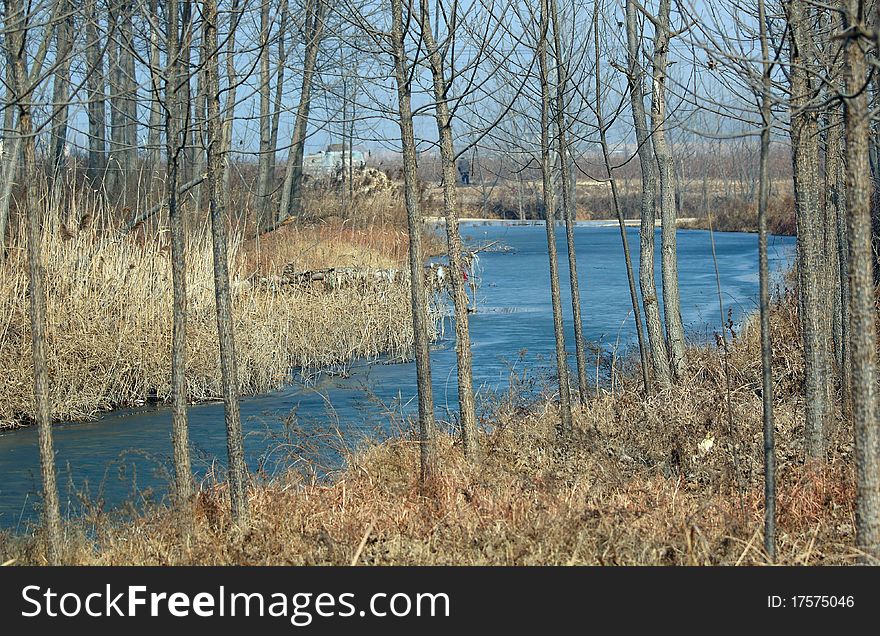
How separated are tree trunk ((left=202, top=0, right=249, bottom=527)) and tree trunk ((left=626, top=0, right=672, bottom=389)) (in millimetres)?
4081

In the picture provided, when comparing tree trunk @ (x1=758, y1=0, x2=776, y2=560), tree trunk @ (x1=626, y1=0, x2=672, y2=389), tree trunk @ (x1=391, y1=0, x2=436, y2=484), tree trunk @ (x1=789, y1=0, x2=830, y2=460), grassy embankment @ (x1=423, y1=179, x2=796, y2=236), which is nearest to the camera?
tree trunk @ (x1=758, y1=0, x2=776, y2=560)

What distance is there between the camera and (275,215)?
2177 cm

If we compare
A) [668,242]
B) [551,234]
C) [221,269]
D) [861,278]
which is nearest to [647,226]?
[668,242]

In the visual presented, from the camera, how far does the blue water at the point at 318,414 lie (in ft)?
26.2

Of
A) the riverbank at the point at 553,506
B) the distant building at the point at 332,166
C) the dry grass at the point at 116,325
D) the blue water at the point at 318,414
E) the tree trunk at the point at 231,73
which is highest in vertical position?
the distant building at the point at 332,166

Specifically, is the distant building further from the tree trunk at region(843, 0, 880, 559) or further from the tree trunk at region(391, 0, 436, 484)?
the tree trunk at region(843, 0, 880, 559)

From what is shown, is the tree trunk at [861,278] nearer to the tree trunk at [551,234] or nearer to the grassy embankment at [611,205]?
the tree trunk at [551,234]

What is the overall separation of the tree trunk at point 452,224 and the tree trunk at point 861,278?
2643 millimetres

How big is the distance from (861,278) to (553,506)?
204cm

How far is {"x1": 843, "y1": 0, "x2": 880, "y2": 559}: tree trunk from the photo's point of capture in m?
3.72

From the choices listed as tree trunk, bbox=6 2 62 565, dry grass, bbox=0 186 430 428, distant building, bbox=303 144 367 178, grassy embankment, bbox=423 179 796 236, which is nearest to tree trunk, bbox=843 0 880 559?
tree trunk, bbox=6 2 62 565

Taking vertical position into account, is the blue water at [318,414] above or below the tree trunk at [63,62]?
below

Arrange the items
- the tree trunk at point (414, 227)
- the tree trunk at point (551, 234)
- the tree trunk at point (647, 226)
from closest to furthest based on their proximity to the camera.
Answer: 1. the tree trunk at point (414, 227)
2. the tree trunk at point (551, 234)
3. the tree trunk at point (647, 226)

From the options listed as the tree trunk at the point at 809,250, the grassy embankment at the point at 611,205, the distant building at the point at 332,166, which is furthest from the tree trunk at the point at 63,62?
the grassy embankment at the point at 611,205
